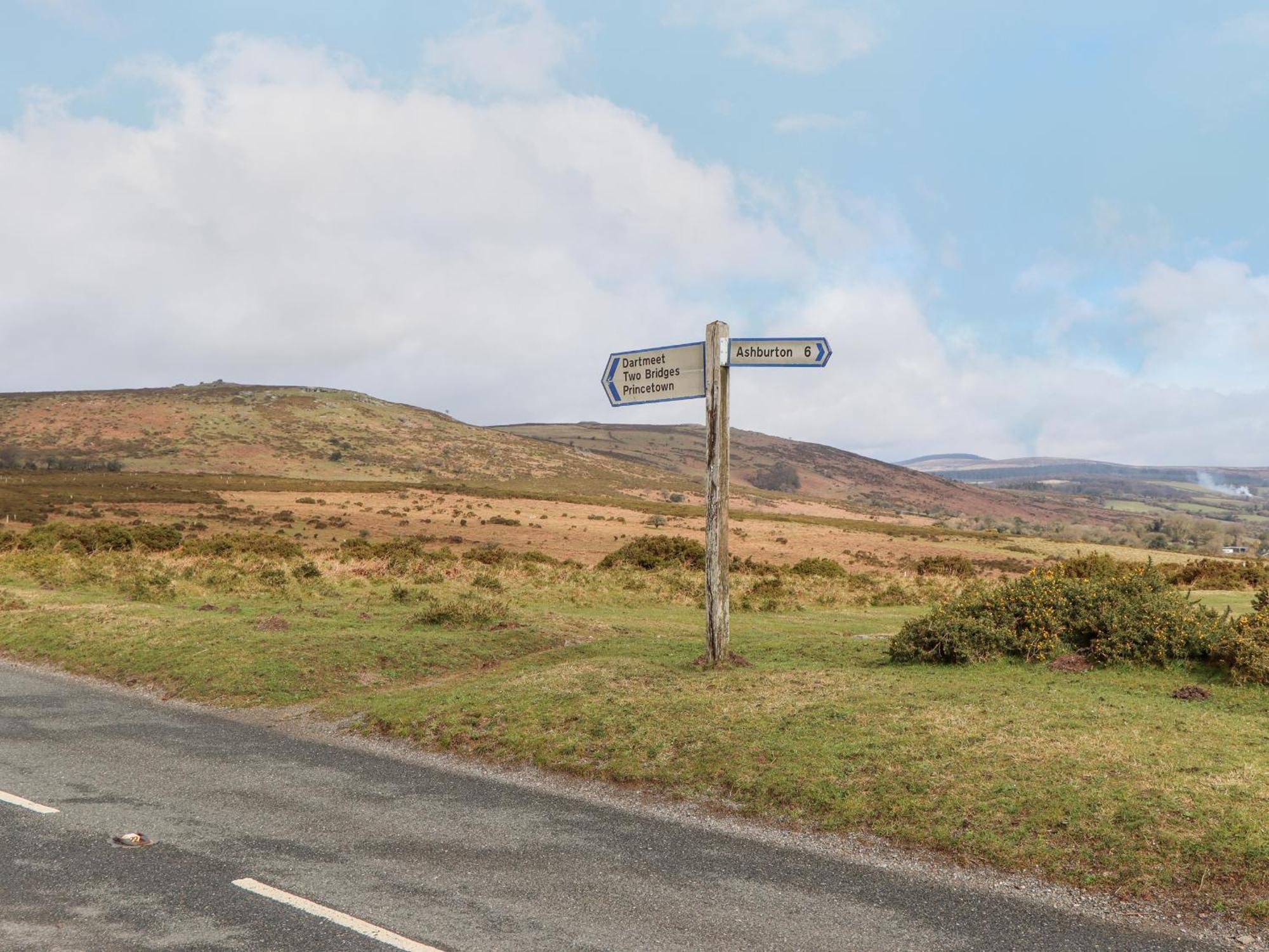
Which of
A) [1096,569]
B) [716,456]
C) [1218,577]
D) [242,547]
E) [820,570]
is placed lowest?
[820,570]

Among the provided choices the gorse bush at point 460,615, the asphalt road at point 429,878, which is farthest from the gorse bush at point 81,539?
the asphalt road at point 429,878

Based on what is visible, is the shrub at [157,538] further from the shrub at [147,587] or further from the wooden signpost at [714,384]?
the wooden signpost at [714,384]

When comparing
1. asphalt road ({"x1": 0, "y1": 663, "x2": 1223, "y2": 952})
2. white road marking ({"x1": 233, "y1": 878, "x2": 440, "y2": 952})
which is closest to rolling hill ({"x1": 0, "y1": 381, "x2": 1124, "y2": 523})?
asphalt road ({"x1": 0, "y1": 663, "x2": 1223, "y2": 952})

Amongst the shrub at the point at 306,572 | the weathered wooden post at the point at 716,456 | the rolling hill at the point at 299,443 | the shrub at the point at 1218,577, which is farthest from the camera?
the rolling hill at the point at 299,443

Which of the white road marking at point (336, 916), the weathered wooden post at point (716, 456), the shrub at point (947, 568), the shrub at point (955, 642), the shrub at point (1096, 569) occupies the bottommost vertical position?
the shrub at point (947, 568)

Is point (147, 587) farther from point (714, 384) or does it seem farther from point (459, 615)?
point (714, 384)

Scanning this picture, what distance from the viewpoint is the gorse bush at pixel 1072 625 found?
460 inches

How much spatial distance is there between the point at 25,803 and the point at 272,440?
112 meters

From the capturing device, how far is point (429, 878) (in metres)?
5.88

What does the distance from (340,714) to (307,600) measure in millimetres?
12507

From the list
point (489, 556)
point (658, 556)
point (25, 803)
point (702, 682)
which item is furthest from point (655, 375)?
point (489, 556)

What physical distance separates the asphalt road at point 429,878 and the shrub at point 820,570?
28534 mm

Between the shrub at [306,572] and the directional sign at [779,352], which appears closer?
the directional sign at [779,352]

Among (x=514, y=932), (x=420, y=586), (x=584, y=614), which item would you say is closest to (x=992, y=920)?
(x=514, y=932)
